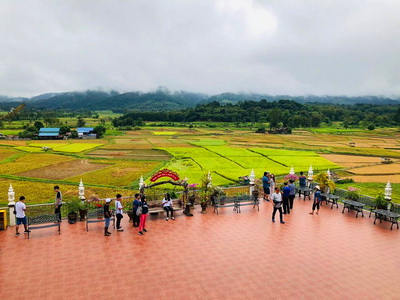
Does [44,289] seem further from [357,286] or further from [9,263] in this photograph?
[357,286]

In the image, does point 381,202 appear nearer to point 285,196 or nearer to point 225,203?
point 285,196

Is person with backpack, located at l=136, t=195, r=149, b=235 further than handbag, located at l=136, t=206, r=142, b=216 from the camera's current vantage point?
No

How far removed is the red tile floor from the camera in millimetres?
8562

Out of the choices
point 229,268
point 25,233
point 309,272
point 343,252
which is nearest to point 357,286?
point 309,272

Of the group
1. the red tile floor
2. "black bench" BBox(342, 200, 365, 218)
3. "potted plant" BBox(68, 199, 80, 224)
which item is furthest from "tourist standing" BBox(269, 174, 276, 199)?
"potted plant" BBox(68, 199, 80, 224)

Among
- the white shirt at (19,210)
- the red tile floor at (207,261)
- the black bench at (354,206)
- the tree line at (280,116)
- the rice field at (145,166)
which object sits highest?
the tree line at (280,116)

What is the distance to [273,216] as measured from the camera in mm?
13977

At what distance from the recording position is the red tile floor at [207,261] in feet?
28.1

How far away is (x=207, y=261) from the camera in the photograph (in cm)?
1021

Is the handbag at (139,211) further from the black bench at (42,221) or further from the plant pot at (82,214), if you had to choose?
the black bench at (42,221)

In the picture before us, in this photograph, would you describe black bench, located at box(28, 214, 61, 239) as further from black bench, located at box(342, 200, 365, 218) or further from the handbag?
black bench, located at box(342, 200, 365, 218)

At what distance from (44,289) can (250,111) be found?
124310 mm

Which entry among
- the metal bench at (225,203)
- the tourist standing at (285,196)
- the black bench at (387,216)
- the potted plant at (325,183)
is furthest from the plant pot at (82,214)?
the black bench at (387,216)

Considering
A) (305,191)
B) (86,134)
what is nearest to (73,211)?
(305,191)
